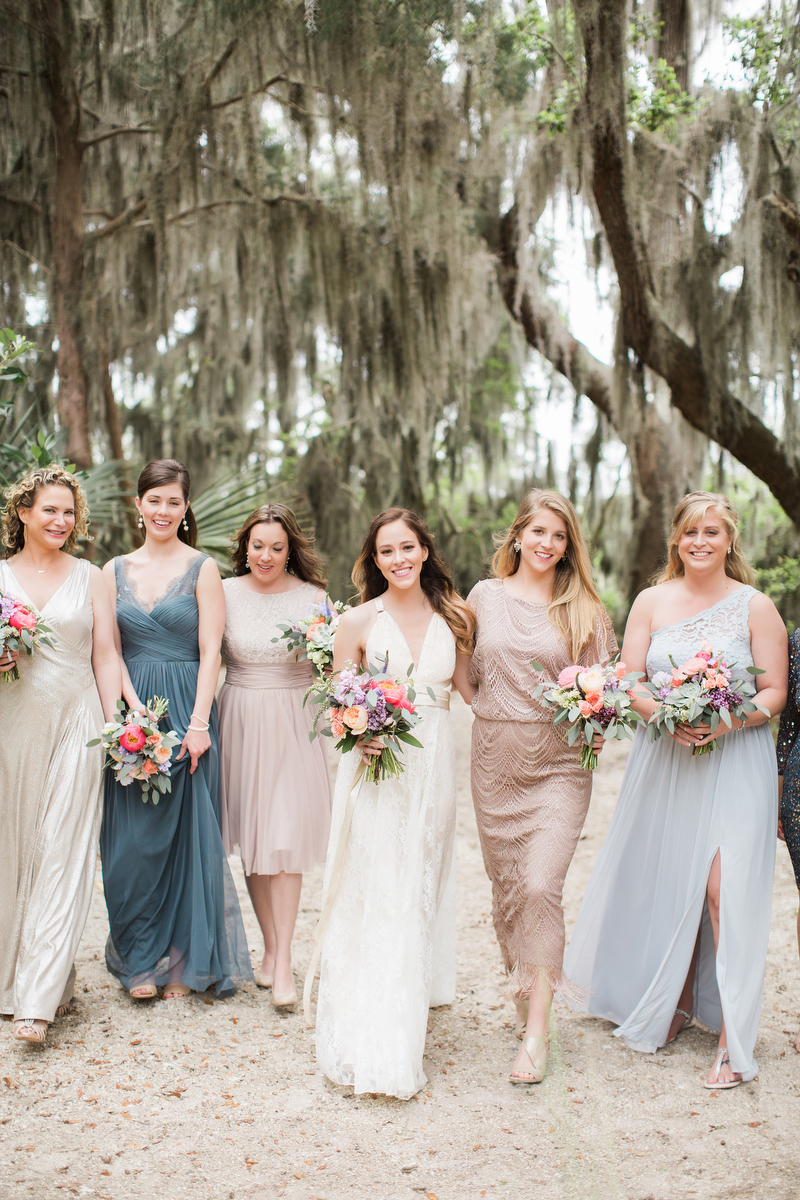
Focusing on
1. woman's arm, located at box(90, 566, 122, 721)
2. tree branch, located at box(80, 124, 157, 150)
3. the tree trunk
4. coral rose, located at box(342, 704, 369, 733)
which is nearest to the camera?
coral rose, located at box(342, 704, 369, 733)

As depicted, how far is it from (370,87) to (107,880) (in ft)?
18.9

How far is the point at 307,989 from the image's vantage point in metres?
3.61

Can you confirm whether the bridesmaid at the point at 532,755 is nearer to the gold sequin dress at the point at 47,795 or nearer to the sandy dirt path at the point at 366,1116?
the sandy dirt path at the point at 366,1116

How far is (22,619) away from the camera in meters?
3.58

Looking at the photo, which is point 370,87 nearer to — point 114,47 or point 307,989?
point 114,47

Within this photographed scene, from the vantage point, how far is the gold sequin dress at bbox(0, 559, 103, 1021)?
3783 millimetres

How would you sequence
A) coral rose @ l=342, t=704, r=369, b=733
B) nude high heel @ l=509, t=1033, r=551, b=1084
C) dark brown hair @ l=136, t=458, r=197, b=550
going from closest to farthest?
coral rose @ l=342, t=704, r=369, b=733
nude high heel @ l=509, t=1033, r=551, b=1084
dark brown hair @ l=136, t=458, r=197, b=550

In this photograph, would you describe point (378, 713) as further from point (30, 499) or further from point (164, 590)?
point (30, 499)

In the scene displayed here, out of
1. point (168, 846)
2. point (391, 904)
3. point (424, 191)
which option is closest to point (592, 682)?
point (391, 904)

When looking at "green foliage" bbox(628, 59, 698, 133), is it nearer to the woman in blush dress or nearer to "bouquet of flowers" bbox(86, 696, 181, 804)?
the woman in blush dress

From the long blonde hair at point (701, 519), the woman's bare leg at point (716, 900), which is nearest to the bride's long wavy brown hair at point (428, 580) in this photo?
the long blonde hair at point (701, 519)

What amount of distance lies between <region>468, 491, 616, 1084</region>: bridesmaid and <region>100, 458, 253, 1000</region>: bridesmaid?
1.16 m

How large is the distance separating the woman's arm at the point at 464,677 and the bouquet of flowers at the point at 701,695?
27.1 inches

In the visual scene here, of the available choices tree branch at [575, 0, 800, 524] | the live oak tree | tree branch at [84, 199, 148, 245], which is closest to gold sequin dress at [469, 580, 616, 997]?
tree branch at [575, 0, 800, 524]
